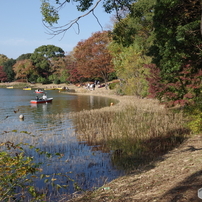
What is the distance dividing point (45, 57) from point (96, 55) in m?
33.6

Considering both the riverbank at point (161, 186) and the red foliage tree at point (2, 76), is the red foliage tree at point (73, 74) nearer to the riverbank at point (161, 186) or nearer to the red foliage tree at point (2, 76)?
the red foliage tree at point (2, 76)

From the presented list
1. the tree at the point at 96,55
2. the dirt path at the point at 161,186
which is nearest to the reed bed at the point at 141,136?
the dirt path at the point at 161,186

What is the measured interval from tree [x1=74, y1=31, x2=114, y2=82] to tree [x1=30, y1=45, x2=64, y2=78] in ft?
81.7

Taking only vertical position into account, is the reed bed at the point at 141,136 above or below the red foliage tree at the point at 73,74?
below

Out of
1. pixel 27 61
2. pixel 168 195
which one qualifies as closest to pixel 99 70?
pixel 27 61

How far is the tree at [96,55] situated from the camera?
46.9m

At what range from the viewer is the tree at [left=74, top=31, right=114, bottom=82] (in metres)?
46.9

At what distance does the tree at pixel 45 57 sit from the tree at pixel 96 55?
24.9 metres

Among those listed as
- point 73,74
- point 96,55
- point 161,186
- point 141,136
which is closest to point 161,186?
point 161,186

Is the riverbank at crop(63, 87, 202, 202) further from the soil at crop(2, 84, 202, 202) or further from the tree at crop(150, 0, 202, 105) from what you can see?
the tree at crop(150, 0, 202, 105)

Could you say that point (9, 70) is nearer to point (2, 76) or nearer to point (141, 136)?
point (2, 76)

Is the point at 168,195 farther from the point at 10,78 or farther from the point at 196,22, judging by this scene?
the point at 10,78

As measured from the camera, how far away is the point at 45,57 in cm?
7719

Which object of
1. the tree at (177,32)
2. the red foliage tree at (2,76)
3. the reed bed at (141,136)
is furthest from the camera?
the red foliage tree at (2,76)
